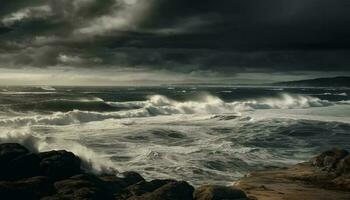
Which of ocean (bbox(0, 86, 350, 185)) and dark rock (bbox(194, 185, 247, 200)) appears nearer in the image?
dark rock (bbox(194, 185, 247, 200))

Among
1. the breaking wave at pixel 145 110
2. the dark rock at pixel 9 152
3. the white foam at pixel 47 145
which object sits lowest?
the breaking wave at pixel 145 110

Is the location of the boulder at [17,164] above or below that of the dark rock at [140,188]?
above

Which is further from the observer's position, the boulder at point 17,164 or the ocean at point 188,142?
the ocean at point 188,142

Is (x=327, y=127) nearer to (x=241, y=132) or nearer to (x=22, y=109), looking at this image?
(x=241, y=132)

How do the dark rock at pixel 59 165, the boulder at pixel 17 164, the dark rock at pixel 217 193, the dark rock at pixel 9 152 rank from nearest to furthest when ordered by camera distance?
the dark rock at pixel 217 193, the boulder at pixel 17 164, the dark rock at pixel 59 165, the dark rock at pixel 9 152

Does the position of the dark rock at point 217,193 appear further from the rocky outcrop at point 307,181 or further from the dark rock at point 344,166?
the dark rock at point 344,166

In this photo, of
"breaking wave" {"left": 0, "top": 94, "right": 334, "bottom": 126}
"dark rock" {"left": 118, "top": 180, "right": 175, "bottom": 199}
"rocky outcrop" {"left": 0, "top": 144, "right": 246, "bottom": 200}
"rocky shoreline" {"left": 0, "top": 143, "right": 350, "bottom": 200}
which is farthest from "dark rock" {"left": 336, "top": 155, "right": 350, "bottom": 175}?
"breaking wave" {"left": 0, "top": 94, "right": 334, "bottom": 126}

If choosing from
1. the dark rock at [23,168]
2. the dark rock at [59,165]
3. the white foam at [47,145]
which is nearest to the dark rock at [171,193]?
the dark rock at [59,165]

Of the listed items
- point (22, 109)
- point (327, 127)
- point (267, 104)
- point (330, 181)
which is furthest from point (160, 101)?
point (330, 181)

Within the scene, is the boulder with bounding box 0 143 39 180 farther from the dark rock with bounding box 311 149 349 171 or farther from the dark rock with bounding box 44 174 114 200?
the dark rock with bounding box 311 149 349 171
